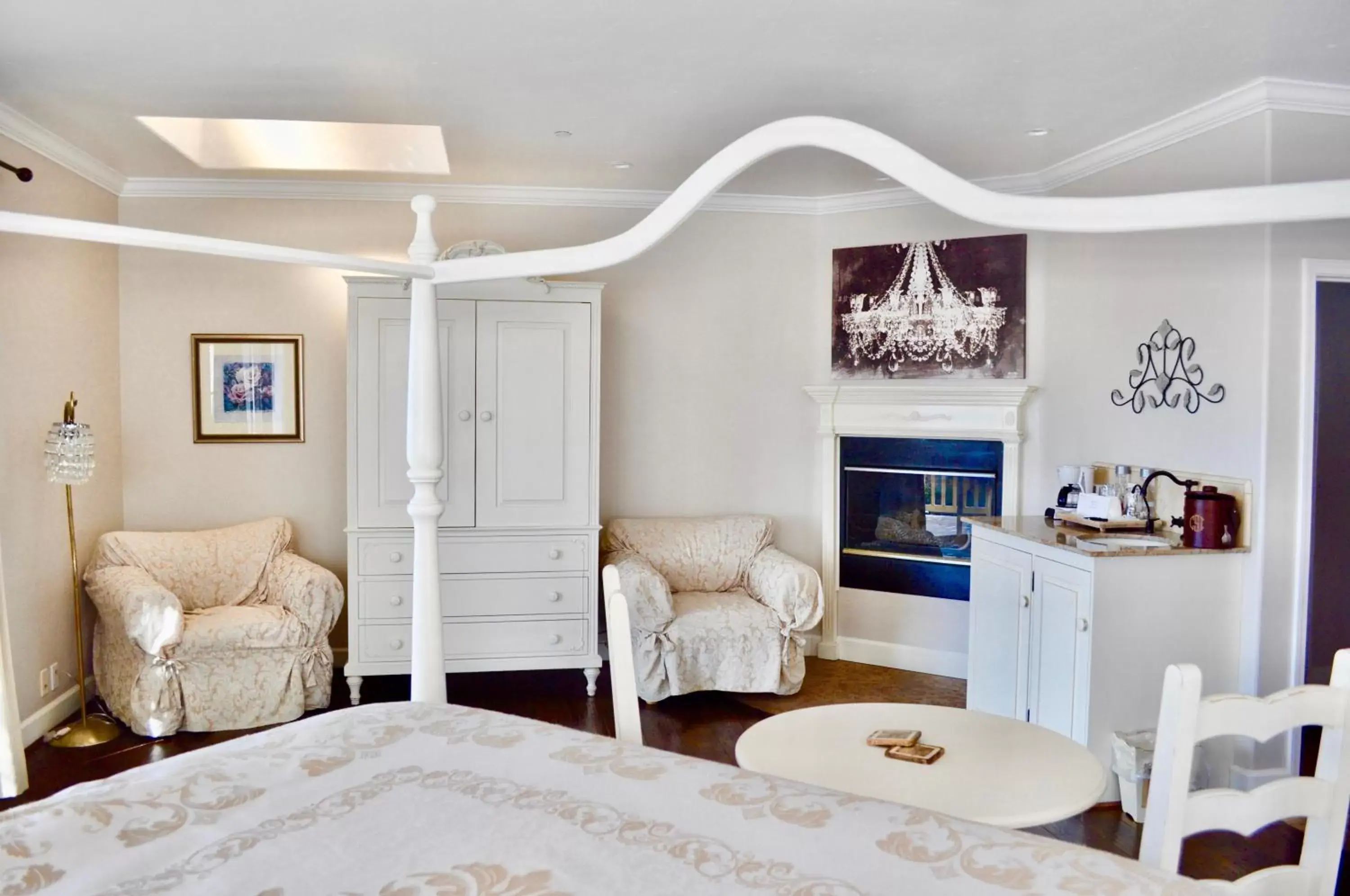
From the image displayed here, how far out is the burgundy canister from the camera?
3.30 meters

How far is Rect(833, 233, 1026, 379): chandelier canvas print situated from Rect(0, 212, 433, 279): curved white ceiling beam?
3.31 meters

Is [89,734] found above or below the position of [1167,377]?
below

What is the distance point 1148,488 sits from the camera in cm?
382

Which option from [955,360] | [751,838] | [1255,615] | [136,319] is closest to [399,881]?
[751,838]

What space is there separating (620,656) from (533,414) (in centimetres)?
269

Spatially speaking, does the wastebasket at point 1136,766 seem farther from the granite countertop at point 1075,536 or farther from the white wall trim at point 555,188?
the white wall trim at point 555,188

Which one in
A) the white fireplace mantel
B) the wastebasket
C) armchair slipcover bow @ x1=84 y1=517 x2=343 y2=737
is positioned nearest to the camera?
the wastebasket

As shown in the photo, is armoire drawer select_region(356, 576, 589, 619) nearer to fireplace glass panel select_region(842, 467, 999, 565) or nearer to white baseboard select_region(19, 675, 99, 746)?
white baseboard select_region(19, 675, 99, 746)

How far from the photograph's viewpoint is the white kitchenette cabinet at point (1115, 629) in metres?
3.19

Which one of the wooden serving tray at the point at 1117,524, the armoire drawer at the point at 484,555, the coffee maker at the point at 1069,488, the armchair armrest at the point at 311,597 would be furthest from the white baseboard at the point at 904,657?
the armchair armrest at the point at 311,597

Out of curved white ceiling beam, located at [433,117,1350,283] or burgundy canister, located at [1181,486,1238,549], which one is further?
burgundy canister, located at [1181,486,1238,549]

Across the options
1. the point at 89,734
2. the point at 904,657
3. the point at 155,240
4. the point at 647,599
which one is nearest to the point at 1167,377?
the point at 904,657

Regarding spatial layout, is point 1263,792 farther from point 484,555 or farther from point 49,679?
point 49,679

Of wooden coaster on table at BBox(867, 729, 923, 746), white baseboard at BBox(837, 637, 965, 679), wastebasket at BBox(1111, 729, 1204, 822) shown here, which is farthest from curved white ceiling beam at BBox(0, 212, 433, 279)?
white baseboard at BBox(837, 637, 965, 679)
